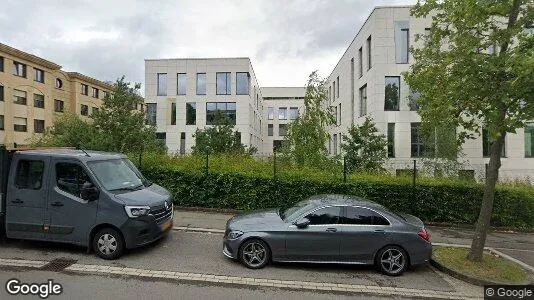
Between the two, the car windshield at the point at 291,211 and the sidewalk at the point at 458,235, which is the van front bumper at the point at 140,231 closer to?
the sidewalk at the point at 458,235

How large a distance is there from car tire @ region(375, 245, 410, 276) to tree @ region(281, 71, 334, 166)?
21.8 ft

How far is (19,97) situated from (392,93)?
1482 inches

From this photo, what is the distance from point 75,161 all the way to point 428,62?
790 centimetres

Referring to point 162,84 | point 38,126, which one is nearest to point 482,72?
point 162,84

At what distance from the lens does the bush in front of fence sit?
33.4 feet

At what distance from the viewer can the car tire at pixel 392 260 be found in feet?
20.3

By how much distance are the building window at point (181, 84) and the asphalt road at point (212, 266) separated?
99.0ft

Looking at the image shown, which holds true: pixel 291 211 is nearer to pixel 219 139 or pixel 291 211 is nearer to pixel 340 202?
pixel 340 202

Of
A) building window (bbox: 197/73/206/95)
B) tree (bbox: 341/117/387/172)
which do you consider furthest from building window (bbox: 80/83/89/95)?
tree (bbox: 341/117/387/172)

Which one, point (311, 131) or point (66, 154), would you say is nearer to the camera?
point (66, 154)

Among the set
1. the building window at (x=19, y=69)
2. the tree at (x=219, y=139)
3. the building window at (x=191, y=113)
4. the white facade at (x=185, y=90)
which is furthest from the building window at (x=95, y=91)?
the tree at (x=219, y=139)

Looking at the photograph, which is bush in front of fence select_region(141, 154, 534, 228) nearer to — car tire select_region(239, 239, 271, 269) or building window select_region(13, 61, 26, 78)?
car tire select_region(239, 239, 271, 269)

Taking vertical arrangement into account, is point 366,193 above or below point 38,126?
below

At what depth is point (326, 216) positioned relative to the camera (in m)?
6.32
